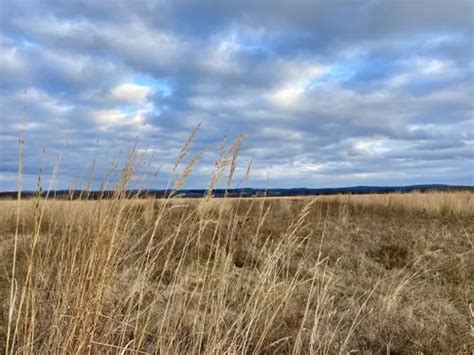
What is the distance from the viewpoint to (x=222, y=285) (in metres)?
2.64

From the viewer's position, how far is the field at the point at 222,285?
7.53 ft

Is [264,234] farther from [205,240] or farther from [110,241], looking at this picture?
[110,241]

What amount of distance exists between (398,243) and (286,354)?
5159mm

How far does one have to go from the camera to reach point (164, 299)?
4469 millimetres

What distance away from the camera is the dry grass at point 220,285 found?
2.29m

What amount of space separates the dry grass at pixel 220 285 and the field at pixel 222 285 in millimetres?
19

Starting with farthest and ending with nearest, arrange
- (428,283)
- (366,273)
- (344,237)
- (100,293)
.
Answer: (344,237) → (366,273) → (428,283) → (100,293)

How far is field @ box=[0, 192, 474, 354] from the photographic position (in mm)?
2295

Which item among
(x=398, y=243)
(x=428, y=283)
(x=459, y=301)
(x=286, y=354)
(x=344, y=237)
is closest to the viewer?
(x=286, y=354)

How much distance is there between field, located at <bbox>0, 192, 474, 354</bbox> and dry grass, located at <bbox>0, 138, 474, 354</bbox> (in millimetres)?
19

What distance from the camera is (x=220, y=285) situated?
274 cm

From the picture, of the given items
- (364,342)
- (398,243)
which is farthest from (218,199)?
(398,243)

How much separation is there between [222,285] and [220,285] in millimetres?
104

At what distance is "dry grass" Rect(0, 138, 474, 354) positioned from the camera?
2295 mm
